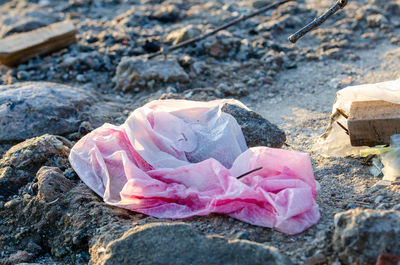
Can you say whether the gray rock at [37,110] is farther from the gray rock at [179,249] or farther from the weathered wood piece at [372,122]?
the weathered wood piece at [372,122]

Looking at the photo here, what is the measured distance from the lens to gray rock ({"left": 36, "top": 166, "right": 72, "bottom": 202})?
2.63 m

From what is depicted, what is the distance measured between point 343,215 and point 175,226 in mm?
737

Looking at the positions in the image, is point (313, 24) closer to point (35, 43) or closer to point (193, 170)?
point (193, 170)

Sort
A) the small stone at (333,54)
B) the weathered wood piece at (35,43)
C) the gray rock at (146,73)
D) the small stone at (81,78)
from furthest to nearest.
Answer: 1. the weathered wood piece at (35,43)
2. the small stone at (333,54)
3. the small stone at (81,78)
4. the gray rock at (146,73)

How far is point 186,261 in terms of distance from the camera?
1977 mm

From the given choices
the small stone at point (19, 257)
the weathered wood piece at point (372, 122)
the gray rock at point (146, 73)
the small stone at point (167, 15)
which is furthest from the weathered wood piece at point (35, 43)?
the weathered wood piece at point (372, 122)

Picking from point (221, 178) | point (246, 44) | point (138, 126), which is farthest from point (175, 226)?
point (246, 44)

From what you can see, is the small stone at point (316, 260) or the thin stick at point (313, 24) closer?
the small stone at point (316, 260)

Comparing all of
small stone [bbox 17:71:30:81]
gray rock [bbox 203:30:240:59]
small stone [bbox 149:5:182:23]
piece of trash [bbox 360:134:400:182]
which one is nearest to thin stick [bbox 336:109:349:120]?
piece of trash [bbox 360:134:400:182]

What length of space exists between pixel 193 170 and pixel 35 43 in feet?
11.4

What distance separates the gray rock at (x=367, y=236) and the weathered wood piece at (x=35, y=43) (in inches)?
170

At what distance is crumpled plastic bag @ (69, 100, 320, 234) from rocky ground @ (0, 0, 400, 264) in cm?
10

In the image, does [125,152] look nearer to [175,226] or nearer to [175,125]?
[175,125]

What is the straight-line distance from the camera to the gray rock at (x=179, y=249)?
1.96m
